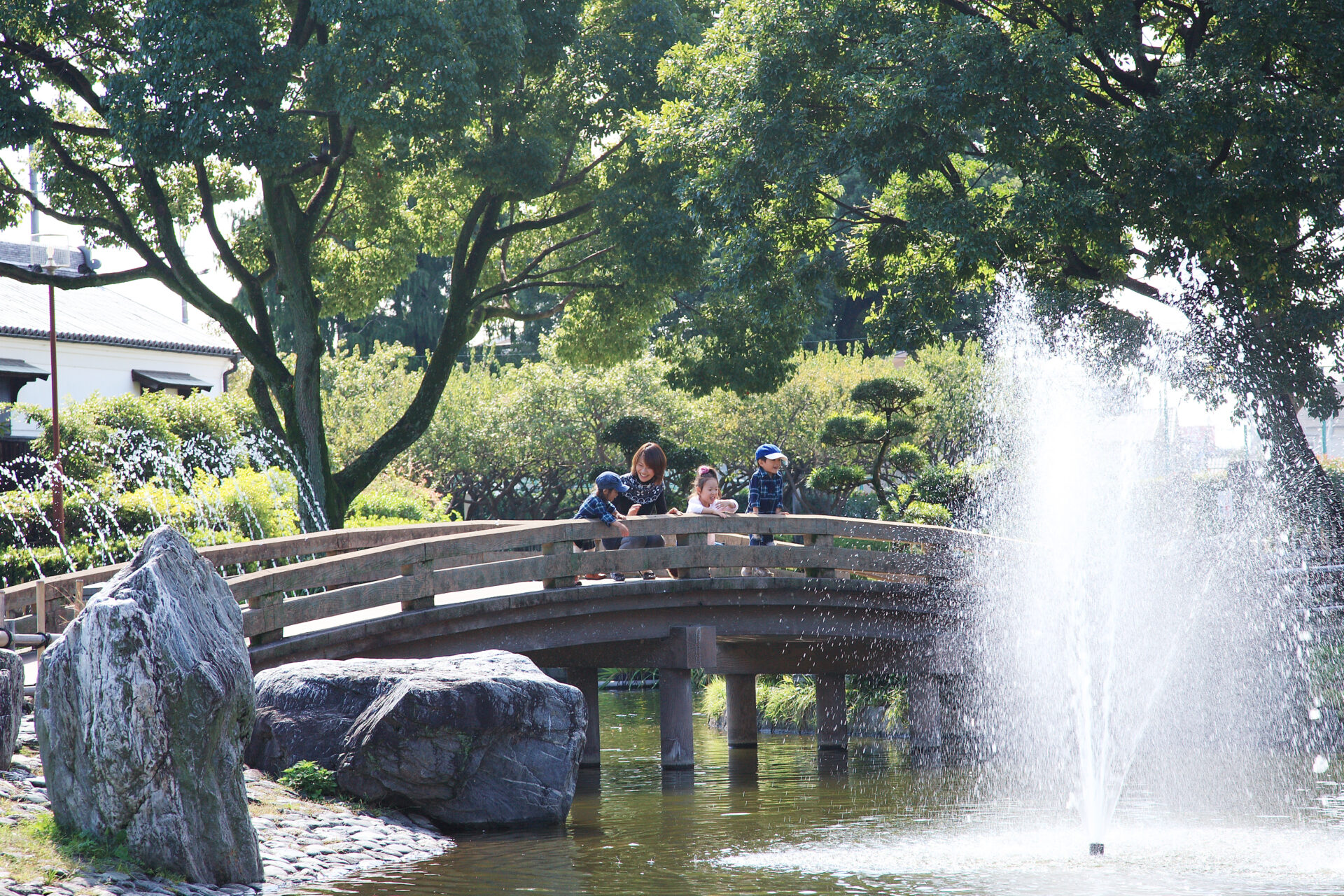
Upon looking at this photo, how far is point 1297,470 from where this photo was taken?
63.0ft

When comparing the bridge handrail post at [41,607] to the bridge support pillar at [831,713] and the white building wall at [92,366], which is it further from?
the white building wall at [92,366]

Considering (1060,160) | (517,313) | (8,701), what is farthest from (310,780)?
(517,313)

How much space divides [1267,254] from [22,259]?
18115 millimetres

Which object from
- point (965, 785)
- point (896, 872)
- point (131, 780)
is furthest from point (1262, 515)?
point (131, 780)

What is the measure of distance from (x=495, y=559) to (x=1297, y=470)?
1146cm

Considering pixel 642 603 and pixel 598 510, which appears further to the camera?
pixel 642 603

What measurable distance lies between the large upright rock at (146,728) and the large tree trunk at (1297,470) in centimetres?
1611

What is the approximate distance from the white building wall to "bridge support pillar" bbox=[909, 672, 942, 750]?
69.0 ft

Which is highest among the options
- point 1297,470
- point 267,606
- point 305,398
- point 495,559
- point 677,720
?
point 305,398

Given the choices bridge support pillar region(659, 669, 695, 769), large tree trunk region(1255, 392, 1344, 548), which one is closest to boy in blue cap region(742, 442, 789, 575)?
bridge support pillar region(659, 669, 695, 769)

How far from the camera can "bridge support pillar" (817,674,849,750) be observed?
17.3 metres

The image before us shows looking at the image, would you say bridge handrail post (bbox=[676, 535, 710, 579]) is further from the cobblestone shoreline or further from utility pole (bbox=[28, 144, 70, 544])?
utility pole (bbox=[28, 144, 70, 544])

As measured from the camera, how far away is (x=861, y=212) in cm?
2138

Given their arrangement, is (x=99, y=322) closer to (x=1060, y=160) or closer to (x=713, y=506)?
(x=713, y=506)
